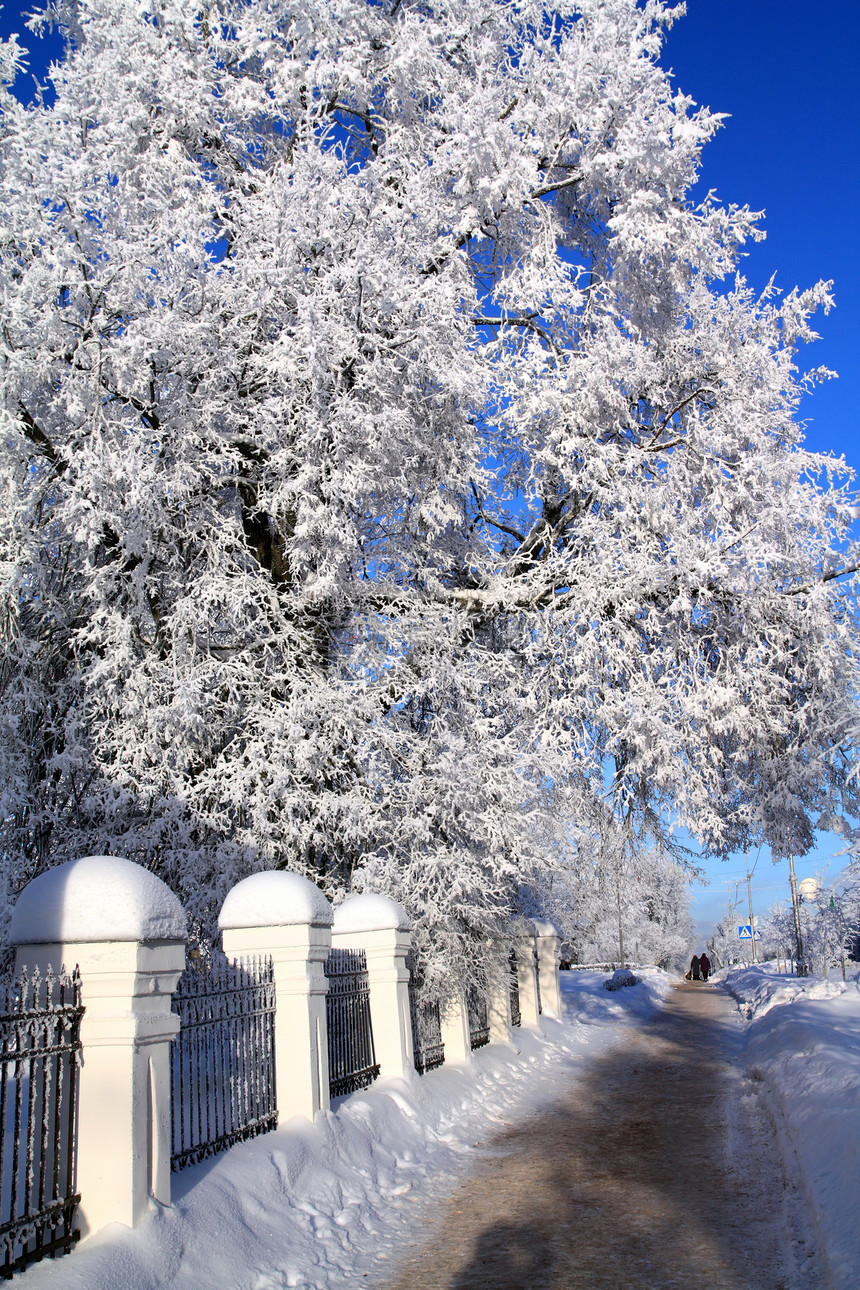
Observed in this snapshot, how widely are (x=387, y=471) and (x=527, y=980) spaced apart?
10671 millimetres

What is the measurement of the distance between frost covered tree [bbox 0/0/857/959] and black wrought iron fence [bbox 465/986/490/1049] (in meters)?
2.05

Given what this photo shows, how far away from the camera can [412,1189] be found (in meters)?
7.96

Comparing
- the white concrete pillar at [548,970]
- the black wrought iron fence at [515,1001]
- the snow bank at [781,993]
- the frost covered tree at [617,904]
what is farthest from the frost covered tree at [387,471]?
the snow bank at [781,993]

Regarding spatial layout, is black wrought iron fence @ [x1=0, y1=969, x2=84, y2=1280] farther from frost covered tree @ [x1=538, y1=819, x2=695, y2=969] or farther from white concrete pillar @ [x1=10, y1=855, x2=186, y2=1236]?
Answer: frost covered tree @ [x1=538, y1=819, x2=695, y2=969]

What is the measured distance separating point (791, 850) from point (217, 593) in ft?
28.6

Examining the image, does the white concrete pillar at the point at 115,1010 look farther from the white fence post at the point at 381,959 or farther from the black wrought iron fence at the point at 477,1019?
the black wrought iron fence at the point at 477,1019

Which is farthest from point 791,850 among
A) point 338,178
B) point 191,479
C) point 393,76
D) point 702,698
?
point 393,76

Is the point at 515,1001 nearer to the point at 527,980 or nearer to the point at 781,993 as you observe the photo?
the point at 527,980

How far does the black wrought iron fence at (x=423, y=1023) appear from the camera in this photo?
1173 centimetres

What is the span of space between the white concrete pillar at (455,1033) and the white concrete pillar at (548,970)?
7890 millimetres

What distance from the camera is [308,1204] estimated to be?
6.90m

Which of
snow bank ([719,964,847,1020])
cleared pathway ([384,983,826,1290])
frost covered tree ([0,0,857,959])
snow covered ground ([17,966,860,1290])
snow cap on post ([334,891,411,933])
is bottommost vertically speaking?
snow bank ([719,964,847,1020])

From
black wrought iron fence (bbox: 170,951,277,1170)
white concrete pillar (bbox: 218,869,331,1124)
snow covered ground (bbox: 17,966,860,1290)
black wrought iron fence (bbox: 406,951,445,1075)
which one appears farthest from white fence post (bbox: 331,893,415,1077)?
black wrought iron fence (bbox: 170,951,277,1170)

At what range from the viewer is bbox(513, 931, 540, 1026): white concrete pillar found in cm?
1809
